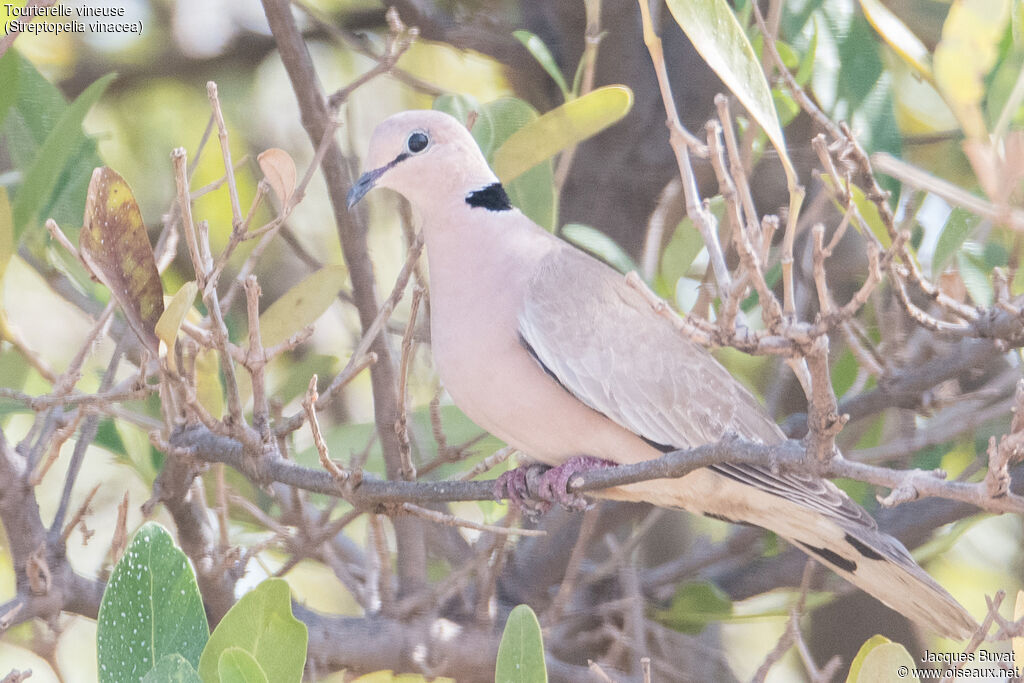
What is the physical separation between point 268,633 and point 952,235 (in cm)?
111

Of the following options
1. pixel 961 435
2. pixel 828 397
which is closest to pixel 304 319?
pixel 828 397

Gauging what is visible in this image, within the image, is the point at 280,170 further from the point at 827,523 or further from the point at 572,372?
the point at 827,523

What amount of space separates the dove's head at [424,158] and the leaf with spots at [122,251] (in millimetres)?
401

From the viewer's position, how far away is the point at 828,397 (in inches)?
34.0

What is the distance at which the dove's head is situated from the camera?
60.6 inches

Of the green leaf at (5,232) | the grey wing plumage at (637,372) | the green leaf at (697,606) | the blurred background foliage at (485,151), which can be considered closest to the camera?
the green leaf at (5,232)

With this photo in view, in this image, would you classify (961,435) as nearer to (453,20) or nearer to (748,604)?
(748,604)

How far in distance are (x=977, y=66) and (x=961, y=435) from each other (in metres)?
1.25

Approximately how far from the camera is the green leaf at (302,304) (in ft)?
5.10

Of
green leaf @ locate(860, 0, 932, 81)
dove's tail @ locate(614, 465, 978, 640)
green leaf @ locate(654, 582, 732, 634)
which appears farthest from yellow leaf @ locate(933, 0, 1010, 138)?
green leaf @ locate(654, 582, 732, 634)

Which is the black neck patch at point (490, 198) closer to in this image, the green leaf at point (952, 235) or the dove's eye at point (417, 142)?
the dove's eye at point (417, 142)

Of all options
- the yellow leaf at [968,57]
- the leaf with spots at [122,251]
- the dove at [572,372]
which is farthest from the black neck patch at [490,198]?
the yellow leaf at [968,57]

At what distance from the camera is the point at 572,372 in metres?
1.47

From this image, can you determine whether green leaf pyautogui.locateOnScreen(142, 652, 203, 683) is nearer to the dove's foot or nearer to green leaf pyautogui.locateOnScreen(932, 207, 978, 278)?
the dove's foot
